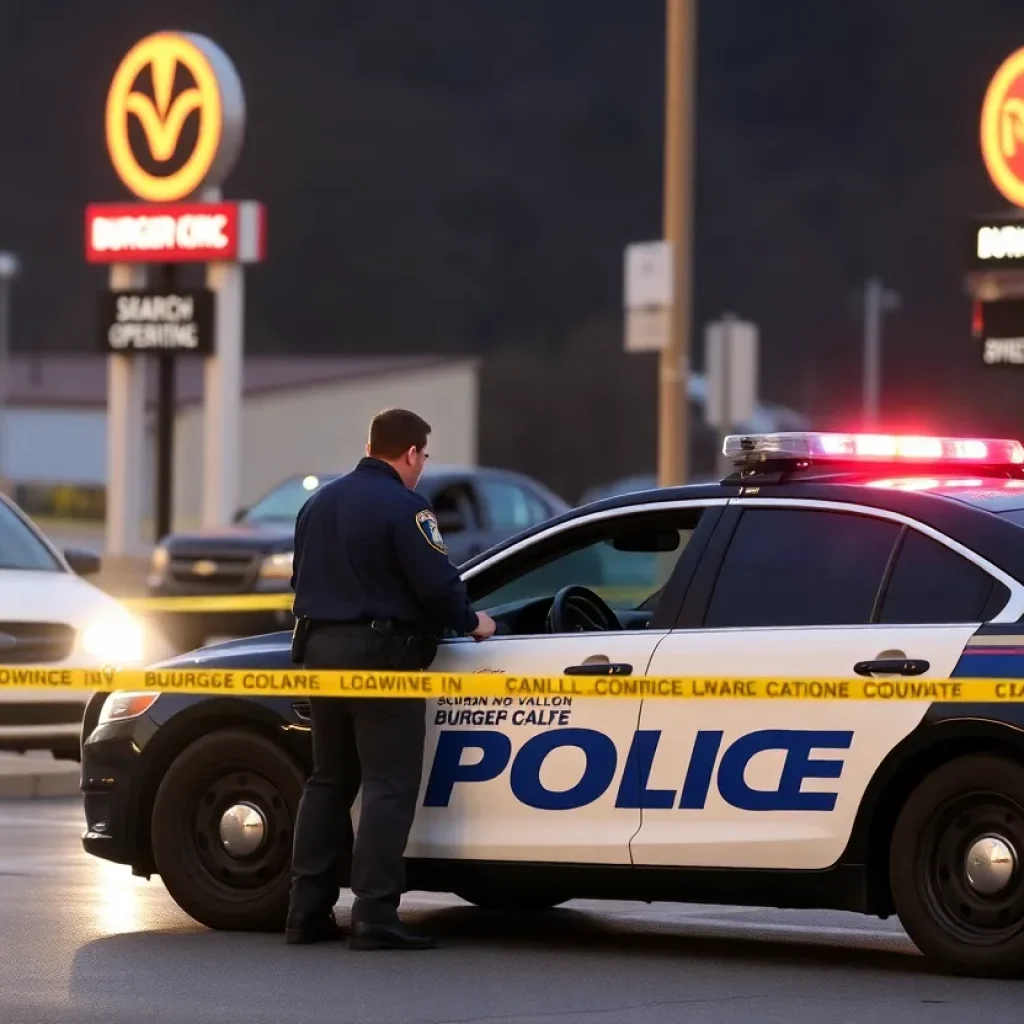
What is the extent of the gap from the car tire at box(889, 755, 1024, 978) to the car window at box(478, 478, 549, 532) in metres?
15.0

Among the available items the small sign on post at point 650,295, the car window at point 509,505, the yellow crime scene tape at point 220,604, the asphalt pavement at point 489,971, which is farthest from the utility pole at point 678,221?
the asphalt pavement at point 489,971

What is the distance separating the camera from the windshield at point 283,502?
2355 centimetres

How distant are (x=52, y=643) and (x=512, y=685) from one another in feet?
17.6

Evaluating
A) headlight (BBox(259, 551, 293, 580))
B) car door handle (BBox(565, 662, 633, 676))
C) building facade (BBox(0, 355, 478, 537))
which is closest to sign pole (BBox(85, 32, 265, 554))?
headlight (BBox(259, 551, 293, 580))

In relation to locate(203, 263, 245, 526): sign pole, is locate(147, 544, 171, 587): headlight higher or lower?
lower

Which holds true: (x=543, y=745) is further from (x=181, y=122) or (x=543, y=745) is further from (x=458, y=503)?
(x=181, y=122)

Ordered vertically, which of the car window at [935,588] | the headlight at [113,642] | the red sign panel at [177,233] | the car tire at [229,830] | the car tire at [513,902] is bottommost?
the car tire at [513,902]

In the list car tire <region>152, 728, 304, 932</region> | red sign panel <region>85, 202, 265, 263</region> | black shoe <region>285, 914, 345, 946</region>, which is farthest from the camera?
red sign panel <region>85, 202, 265, 263</region>

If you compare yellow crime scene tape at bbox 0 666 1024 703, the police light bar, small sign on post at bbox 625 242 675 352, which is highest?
small sign on post at bbox 625 242 675 352

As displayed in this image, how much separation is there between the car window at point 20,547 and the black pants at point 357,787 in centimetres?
576

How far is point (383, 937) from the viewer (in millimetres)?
8211

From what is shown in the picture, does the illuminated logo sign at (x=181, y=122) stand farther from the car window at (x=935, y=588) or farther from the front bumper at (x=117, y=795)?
the car window at (x=935, y=588)

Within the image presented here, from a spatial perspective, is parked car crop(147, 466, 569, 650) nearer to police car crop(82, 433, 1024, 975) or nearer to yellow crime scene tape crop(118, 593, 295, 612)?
yellow crime scene tape crop(118, 593, 295, 612)

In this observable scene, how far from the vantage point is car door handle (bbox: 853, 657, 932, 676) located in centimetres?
756
